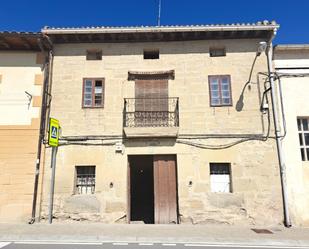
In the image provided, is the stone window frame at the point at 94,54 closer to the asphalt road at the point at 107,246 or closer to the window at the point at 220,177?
the window at the point at 220,177

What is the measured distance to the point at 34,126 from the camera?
10.1 m

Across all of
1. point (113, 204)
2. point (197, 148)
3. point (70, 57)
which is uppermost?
point (70, 57)

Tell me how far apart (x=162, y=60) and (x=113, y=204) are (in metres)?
5.89

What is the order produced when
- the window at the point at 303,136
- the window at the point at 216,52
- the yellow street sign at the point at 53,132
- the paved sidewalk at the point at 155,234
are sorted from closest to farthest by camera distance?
1. the paved sidewalk at the point at 155,234
2. the yellow street sign at the point at 53,132
3. the window at the point at 303,136
4. the window at the point at 216,52

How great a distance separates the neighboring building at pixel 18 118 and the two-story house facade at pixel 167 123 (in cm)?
62

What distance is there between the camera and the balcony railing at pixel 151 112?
33.1 ft

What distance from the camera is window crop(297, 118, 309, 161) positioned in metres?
9.97

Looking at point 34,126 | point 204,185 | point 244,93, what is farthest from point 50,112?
point 244,93

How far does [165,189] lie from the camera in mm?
9797

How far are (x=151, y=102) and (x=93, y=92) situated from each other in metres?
2.33

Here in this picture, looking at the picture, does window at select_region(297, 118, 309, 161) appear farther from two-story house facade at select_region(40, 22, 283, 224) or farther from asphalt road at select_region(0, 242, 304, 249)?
asphalt road at select_region(0, 242, 304, 249)

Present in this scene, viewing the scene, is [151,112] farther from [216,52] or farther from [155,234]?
[155,234]

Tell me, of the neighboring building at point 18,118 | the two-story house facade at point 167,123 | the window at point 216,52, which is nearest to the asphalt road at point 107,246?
the two-story house facade at point 167,123

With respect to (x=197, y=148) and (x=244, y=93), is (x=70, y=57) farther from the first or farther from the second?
(x=244, y=93)
